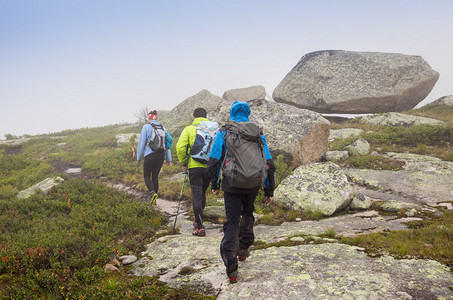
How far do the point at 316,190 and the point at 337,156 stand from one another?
233 inches

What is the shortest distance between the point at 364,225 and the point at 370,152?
842 cm

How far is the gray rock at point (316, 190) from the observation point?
8.05 m

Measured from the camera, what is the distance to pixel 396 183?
9.86 metres

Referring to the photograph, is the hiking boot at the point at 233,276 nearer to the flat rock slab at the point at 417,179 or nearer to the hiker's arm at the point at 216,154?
the hiker's arm at the point at 216,154

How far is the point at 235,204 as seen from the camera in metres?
4.43

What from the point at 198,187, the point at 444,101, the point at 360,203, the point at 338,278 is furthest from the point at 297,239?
the point at 444,101

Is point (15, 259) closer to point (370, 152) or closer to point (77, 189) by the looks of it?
point (77, 189)

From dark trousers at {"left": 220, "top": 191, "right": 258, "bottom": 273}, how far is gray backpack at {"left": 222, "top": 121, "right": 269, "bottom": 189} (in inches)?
14.1

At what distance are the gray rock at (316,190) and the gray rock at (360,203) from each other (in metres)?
0.21

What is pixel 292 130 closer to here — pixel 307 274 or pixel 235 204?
pixel 235 204

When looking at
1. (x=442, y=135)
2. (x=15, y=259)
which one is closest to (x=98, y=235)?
(x=15, y=259)

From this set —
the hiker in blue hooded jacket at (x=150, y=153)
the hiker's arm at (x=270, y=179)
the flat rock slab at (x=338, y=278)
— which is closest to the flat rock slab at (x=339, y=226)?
the flat rock slab at (x=338, y=278)

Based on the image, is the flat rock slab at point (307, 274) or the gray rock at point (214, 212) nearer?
the flat rock slab at point (307, 274)

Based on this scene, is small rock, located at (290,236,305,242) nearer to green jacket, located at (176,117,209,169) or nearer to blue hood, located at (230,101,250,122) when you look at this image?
green jacket, located at (176,117,209,169)
